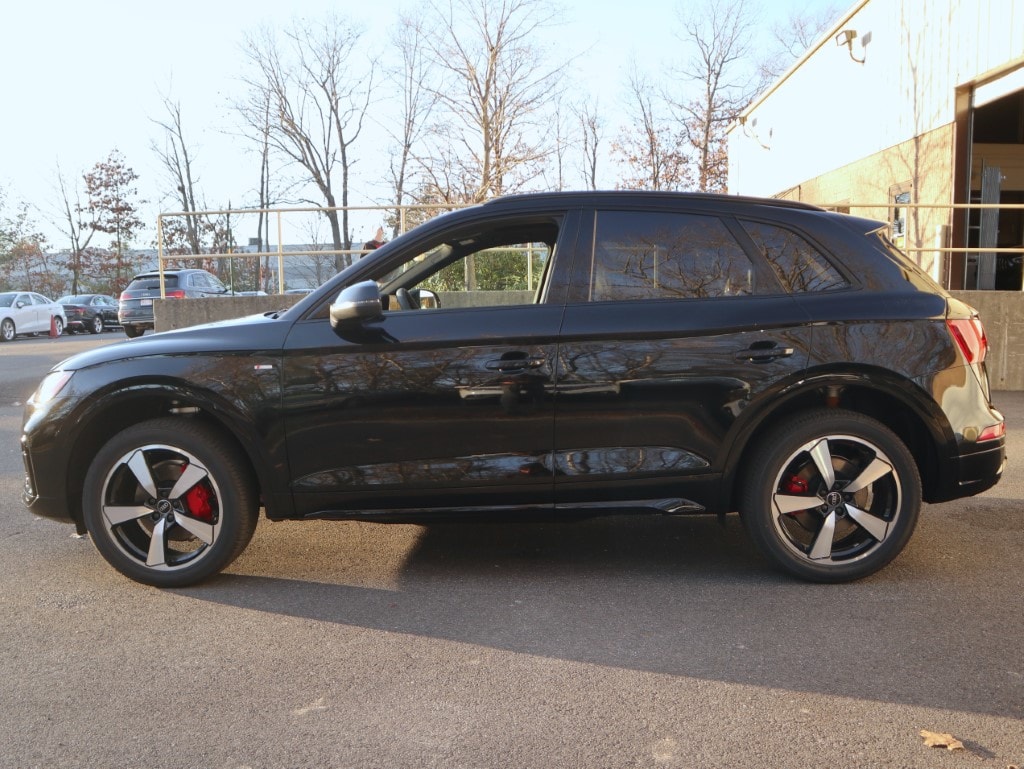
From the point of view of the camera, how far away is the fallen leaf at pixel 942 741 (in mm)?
2600

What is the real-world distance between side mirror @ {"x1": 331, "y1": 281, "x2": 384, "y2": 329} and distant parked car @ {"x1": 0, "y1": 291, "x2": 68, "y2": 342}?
85.3 feet

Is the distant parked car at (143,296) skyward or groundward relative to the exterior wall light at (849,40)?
groundward

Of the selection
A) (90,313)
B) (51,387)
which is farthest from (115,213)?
(51,387)

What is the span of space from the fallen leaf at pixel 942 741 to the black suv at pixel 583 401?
1.32m

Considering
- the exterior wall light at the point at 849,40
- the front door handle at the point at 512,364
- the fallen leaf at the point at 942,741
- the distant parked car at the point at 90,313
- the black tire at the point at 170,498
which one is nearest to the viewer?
the fallen leaf at the point at 942,741

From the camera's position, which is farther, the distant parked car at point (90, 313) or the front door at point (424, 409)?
the distant parked car at point (90, 313)

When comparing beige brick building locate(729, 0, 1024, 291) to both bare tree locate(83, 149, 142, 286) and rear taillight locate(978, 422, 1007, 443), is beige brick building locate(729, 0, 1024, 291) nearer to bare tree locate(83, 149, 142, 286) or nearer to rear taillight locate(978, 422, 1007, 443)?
rear taillight locate(978, 422, 1007, 443)

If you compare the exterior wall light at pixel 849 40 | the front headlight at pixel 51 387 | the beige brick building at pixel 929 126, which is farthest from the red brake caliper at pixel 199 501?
the exterior wall light at pixel 849 40

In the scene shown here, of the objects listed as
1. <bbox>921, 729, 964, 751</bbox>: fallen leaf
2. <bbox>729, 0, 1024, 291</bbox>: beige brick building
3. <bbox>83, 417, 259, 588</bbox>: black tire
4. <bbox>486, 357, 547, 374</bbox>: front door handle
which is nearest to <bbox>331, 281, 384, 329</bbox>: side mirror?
<bbox>486, 357, 547, 374</bbox>: front door handle

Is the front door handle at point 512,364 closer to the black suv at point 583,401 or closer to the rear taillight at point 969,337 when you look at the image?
the black suv at point 583,401

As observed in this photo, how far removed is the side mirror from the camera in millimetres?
3744

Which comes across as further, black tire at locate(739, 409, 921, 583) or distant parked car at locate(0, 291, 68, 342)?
distant parked car at locate(0, 291, 68, 342)

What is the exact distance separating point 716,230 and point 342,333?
1835 millimetres

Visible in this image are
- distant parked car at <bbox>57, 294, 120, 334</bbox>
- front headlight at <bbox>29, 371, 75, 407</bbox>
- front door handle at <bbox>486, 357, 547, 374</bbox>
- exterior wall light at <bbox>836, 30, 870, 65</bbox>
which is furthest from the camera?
distant parked car at <bbox>57, 294, 120, 334</bbox>
